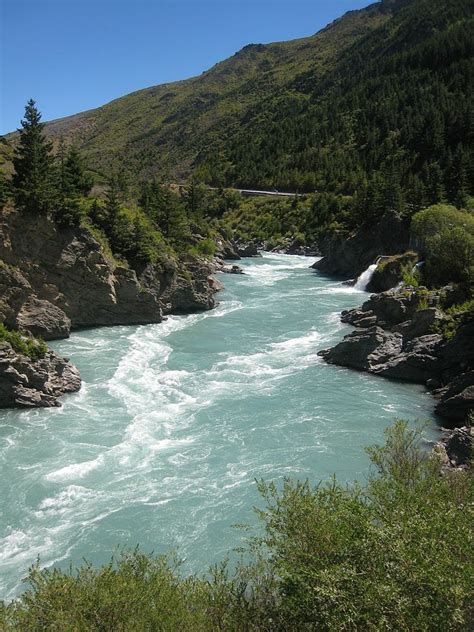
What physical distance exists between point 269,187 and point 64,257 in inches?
3872

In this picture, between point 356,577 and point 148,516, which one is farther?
point 148,516

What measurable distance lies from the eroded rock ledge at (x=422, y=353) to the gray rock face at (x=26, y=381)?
20156mm

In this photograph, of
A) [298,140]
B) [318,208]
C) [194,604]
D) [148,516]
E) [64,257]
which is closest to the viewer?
[194,604]

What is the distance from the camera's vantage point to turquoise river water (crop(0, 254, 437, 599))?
20.9 metres

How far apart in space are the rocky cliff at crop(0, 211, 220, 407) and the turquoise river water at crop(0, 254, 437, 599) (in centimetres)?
153

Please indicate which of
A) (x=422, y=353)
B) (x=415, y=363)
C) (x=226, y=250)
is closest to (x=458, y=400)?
(x=415, y=363)

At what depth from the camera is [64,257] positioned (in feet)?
148

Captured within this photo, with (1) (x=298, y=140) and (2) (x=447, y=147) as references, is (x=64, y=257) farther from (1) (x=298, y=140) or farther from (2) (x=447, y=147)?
(1) (x=298, y=140)

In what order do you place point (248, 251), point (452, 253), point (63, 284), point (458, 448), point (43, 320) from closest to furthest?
1. point (458, 448)
2. point (43, 320)
3. point (63, 284)
4. point (452, 253)
5. point (248, 251)

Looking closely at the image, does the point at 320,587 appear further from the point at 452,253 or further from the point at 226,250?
the point at 226,250

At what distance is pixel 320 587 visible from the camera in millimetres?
11516

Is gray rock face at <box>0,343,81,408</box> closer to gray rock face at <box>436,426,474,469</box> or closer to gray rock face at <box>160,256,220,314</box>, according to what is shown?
gray rock face at <box>436,426,474,469</box>

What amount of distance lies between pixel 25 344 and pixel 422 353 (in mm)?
26711

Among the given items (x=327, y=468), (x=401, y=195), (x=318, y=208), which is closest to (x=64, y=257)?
(x=327, y=468)
